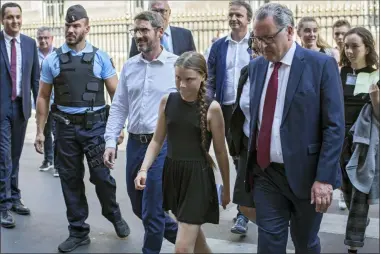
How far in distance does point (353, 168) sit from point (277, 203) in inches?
59.6

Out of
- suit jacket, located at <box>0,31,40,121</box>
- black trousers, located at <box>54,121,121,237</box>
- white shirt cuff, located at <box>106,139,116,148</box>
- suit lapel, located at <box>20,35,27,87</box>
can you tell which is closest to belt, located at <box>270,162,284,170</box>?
white shirt cuff, located at <box>106,139,116,148</box>

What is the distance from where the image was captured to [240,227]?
19.8 ft

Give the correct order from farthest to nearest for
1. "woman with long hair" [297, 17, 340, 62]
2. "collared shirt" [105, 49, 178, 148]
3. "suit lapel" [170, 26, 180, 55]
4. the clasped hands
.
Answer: "woman with long hair" [297, 17, 340, 62] → "suit lapel" [170, 26, 180, 55] → "collared shirt" [105, 49, 178, 148] → the clasped hands

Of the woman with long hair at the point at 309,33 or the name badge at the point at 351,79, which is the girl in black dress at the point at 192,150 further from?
the woman with long hair at the point at 309,33

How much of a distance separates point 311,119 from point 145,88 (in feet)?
5.36

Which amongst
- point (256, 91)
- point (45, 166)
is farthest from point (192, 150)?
point (45, 166)

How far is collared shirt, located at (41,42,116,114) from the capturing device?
5.63m

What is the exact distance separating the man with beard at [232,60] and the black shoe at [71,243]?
1.39m

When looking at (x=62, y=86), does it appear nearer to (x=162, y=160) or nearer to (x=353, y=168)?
(x=162, y=160)

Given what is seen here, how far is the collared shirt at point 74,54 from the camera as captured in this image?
5.63m

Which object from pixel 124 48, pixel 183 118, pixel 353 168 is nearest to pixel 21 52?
pixel 183 118

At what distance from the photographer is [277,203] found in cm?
395

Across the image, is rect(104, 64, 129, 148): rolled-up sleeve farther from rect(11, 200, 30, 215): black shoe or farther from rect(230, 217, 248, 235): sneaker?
rect(11, 200, 30, 215): black shoe

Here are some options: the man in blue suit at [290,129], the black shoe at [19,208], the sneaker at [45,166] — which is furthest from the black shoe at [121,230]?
the sneaker at [45,166]
